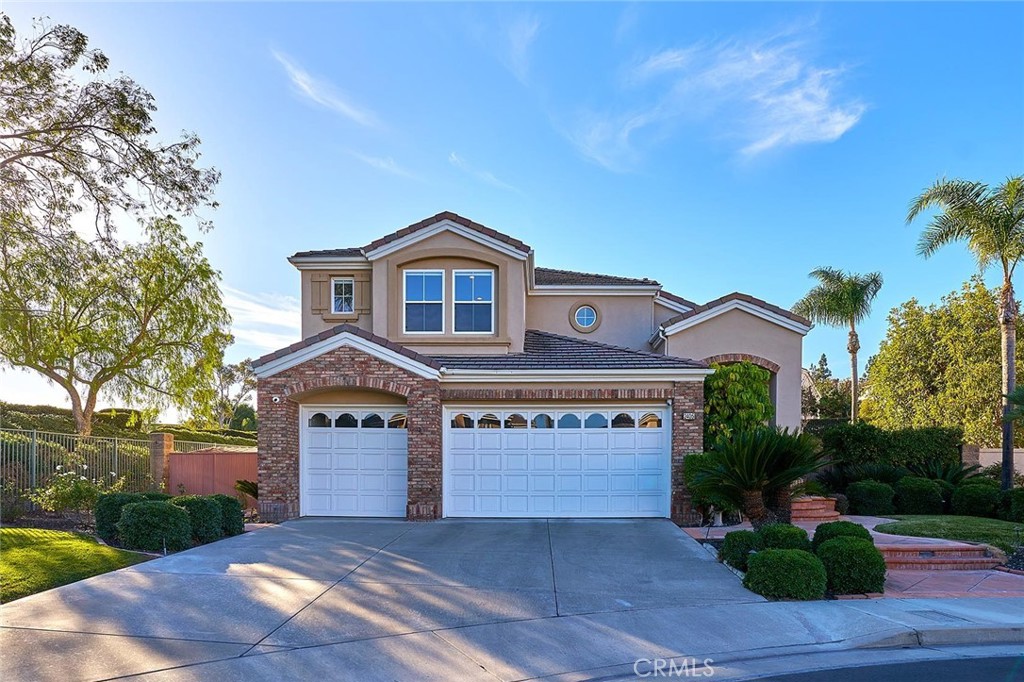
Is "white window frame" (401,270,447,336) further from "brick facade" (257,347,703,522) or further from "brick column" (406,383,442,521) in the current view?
"brick column" (406,383,442,521)

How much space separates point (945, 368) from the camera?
29016mm

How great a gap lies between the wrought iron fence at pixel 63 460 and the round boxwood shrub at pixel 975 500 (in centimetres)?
1982

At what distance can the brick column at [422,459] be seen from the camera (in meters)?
12.8

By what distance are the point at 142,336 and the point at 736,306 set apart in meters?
21.2

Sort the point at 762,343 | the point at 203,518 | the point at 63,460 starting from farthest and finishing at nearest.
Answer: the point at 762,343 → the point at 63,460 → the point at 203,518

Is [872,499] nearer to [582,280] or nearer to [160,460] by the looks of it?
[582,280]

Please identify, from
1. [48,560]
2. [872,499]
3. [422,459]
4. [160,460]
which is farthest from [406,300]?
[872,499]

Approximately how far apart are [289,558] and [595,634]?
508 cm

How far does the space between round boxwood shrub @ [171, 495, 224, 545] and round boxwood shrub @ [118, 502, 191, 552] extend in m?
0.47

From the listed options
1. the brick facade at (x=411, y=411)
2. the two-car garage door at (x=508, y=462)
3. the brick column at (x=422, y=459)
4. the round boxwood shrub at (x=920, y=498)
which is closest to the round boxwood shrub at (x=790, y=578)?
the brick facade at (x=411, y=411)

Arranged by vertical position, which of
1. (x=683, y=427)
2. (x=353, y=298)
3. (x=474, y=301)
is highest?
(x=353, y=298)

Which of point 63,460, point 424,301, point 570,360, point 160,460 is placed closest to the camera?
point 63,460

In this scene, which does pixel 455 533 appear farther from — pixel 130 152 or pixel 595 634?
pixel 130 152

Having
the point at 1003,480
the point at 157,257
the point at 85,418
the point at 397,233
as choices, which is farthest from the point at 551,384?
the point at 85,418
